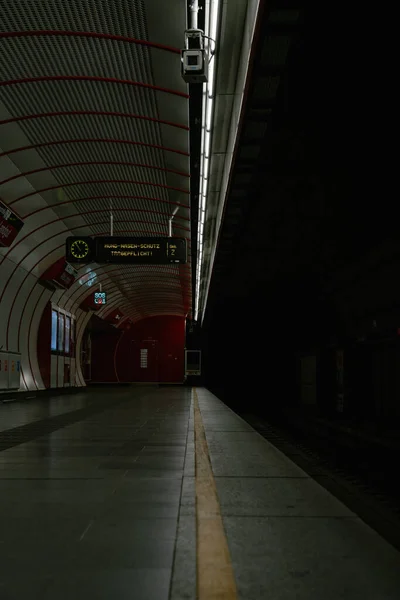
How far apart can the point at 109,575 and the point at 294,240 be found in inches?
667

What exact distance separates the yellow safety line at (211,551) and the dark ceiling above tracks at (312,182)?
4.04 metres

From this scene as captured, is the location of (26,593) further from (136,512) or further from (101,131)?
(101,131)

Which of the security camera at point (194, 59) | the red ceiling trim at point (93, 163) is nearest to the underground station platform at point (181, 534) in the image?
the security camera at point (194, 59)

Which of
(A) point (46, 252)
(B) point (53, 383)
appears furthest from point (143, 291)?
(A) point (46, 252)

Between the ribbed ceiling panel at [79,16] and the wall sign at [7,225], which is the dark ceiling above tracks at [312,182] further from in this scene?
the wall sign at [7,225]

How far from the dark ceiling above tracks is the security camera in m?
0.76

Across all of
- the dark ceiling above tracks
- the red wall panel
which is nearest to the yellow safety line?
the dark ceiling above tracks

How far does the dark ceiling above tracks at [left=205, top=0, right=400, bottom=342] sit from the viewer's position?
260 inches

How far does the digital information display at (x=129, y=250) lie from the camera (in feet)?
61.5

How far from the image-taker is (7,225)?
1775cm

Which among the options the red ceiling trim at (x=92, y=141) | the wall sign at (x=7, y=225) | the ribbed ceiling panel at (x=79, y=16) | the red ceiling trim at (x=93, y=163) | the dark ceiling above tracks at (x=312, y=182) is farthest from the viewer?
the wall sign at (x=7, y=225)

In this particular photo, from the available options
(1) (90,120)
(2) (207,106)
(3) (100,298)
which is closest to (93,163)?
(1) (90,120)

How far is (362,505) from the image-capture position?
6539mm

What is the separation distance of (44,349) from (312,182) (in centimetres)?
1844
